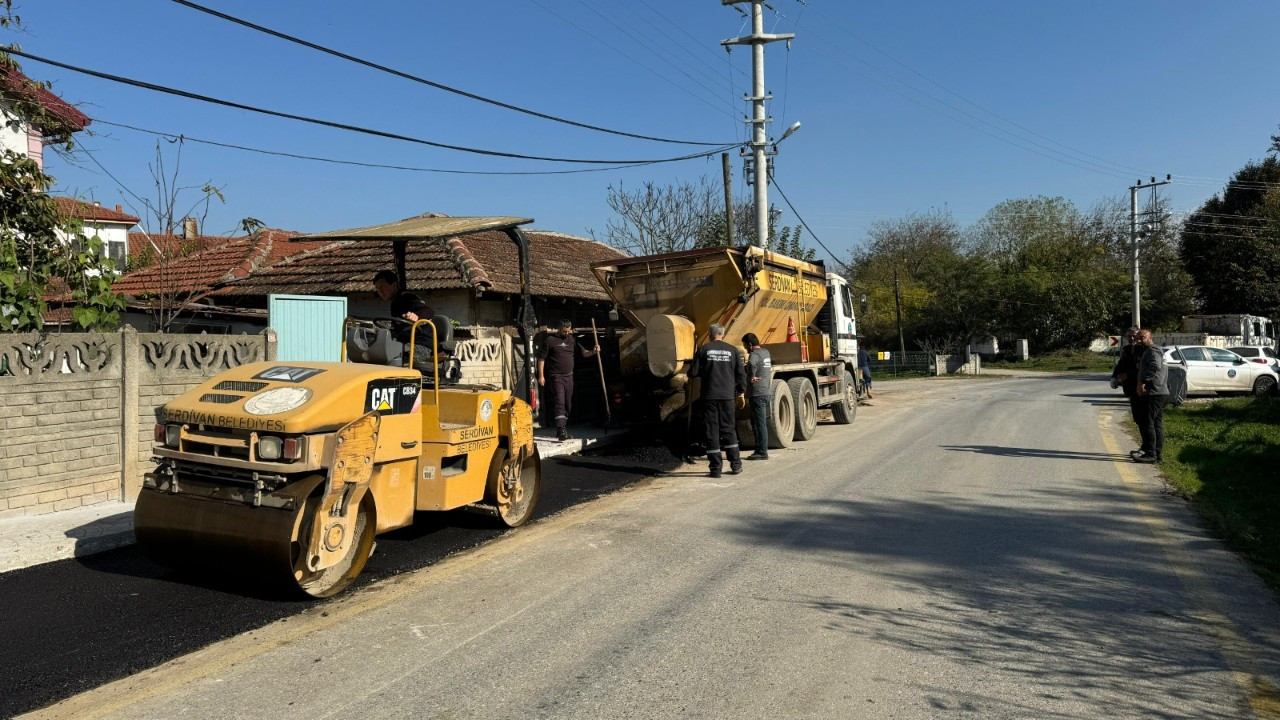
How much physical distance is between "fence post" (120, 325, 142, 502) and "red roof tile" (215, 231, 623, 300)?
6.95 meters

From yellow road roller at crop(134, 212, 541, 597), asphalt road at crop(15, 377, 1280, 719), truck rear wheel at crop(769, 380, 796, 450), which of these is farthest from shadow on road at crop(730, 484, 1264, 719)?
truck rear wheel at crop(769, 380, 796, 450)

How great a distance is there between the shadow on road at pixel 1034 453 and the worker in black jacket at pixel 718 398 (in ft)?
12.7

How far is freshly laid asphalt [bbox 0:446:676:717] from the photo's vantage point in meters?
4.19

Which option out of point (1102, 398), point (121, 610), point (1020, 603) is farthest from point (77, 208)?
point (1102, 398)

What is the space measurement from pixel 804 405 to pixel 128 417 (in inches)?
369

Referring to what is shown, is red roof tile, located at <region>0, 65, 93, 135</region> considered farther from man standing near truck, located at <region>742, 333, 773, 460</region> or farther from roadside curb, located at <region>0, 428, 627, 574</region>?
man standing near truck, located at <region>742, 333, 773, 460</region>

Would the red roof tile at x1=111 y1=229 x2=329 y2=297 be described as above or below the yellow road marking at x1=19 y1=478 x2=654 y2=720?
above

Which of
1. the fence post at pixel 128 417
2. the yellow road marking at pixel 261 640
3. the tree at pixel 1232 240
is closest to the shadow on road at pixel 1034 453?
the yellow road marking at pixel 261 640

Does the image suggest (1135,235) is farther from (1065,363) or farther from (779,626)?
(779,626)

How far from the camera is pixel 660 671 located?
13.5 feet

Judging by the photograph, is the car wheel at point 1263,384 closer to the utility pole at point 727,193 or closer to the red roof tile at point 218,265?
the utility pole at point 727,193

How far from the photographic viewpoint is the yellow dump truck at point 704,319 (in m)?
11.5

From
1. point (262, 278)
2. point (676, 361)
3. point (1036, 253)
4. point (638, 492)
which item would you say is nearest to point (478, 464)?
point (638, 492)

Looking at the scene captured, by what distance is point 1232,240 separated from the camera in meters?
45.8
